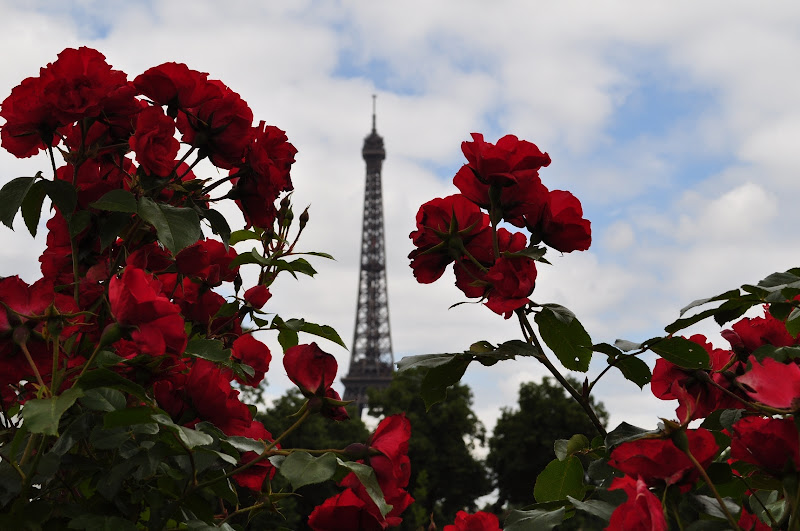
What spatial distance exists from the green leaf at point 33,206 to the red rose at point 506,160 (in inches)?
35.2

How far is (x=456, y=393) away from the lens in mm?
32000

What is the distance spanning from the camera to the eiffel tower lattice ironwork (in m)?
44.6

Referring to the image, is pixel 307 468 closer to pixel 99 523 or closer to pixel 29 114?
pixel 99 523

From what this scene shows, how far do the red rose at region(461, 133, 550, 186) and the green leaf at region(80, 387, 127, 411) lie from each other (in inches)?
30.6

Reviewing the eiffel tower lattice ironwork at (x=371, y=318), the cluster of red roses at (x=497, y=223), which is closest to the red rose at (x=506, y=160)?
the cluster of red roses at (x=497, y=223)

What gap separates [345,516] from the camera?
137cm

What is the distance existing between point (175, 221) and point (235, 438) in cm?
43

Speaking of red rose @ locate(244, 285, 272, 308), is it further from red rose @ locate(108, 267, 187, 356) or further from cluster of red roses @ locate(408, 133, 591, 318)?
red rose @ locate(108, 267, 187, 356)

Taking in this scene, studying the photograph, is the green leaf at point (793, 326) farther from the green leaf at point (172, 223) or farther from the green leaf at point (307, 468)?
the green leaf at point (172, 223)

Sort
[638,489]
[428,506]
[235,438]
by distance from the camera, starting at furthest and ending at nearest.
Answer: [428,506] → [235,438] → [638,489]

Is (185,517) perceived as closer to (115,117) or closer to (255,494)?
(255,494)

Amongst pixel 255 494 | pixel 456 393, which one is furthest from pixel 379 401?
pixel 255 494

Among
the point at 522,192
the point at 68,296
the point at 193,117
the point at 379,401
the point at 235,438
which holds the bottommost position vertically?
the point at 235,438

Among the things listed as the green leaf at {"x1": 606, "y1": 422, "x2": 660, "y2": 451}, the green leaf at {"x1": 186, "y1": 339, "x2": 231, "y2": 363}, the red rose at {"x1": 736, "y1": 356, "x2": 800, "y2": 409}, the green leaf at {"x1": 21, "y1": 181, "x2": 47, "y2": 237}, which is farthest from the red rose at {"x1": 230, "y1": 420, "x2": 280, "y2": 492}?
the red rose at {"x1": 736, "y1": 356, "x2": 800, "y2": 409}
